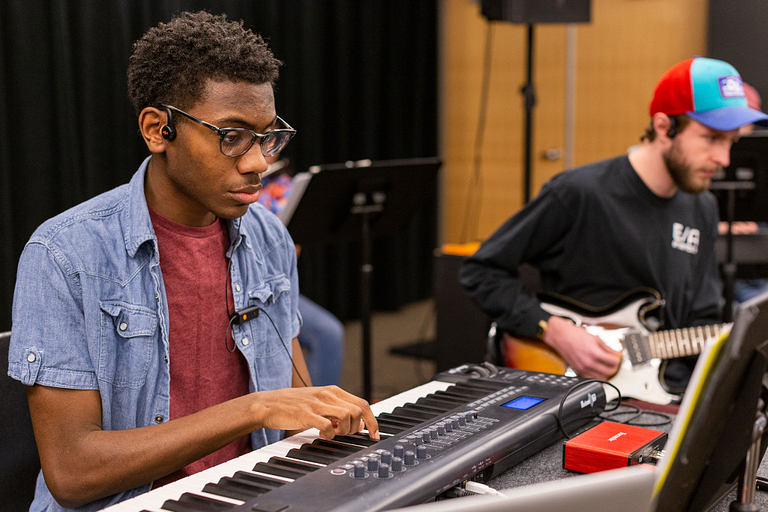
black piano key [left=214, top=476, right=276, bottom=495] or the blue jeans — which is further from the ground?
black piano key [left=214, top=476, right=276, bottom=495]

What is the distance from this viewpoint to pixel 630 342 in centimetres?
209

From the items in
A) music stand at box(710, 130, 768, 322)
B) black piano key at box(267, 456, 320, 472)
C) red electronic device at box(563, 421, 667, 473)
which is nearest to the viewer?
black piano key at box(267, 456, 320, 472)

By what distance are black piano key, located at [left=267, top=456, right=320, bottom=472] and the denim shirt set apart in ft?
1.08

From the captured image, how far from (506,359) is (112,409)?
134 centimetres

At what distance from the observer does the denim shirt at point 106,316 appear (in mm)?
1136

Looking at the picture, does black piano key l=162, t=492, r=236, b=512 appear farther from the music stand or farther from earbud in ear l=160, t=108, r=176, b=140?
the music stand

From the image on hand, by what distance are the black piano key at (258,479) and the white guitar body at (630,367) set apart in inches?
52.2

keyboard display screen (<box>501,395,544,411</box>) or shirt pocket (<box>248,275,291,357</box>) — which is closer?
keyboard display screen (<box>501,395,544,411</box>)

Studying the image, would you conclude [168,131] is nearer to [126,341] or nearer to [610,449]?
[126,341]

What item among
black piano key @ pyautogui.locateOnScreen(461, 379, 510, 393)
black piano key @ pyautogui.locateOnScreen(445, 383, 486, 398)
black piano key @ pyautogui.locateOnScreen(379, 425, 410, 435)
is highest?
black piano key @ pyautogui.locateOnScreen(379, 425, 410, 435)

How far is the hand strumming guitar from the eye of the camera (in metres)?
2.06

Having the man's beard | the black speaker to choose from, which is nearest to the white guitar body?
the man's beard

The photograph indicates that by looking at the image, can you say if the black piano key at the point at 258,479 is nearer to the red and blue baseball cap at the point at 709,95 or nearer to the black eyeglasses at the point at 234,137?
the black eyeglasses at the point at 234,137

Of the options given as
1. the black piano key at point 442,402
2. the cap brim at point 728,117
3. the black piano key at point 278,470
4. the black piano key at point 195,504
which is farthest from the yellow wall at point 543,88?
the black piano key at point 195,504
